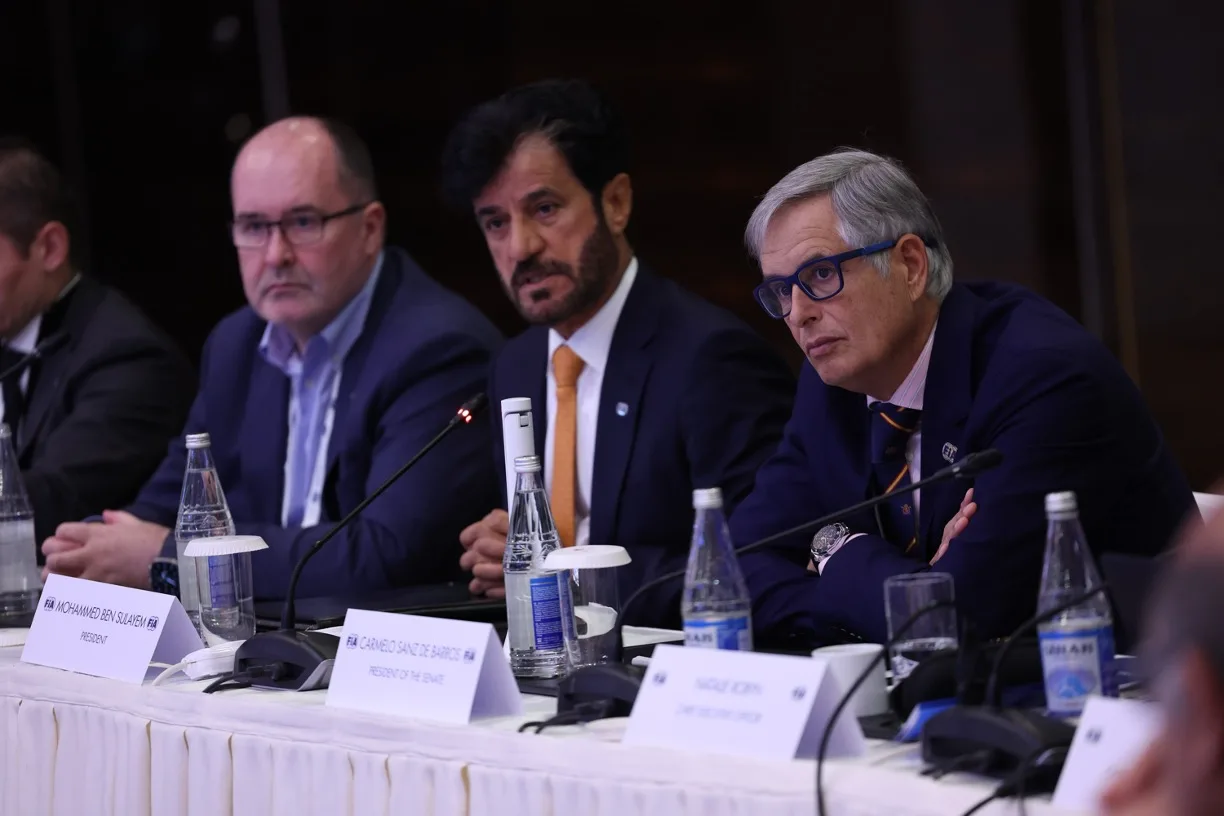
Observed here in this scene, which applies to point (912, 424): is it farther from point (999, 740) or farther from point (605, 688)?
point (999, 740)

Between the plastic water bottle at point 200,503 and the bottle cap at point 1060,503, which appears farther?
the plastic water bottle at point 200,503

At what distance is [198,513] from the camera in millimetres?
2607

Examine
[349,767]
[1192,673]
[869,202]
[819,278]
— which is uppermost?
[869,202]

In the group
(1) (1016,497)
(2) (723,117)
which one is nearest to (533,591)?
(1) (1016,497)

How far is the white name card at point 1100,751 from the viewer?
4.00ft

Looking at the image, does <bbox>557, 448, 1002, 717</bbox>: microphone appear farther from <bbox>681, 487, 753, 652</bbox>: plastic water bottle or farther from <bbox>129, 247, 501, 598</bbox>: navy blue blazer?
<bbox>129, 247, 501, 598</bbox>: navy blue blazer

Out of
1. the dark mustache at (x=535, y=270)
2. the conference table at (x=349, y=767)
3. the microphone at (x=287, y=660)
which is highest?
the dark mustache at (x=535, y=270)

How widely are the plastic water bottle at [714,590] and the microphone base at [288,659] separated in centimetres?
54

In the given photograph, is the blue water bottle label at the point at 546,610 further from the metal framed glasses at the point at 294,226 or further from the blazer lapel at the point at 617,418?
the metal framed glasses at the point at 294,226

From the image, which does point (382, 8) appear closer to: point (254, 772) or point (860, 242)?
point (860, 242)

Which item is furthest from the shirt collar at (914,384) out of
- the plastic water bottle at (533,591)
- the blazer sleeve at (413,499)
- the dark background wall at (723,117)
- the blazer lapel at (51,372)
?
the blazer lapel at (51,372)

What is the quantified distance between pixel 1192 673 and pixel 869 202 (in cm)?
170

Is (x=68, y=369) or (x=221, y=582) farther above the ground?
(x=68, y=369)

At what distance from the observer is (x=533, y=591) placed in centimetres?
196
